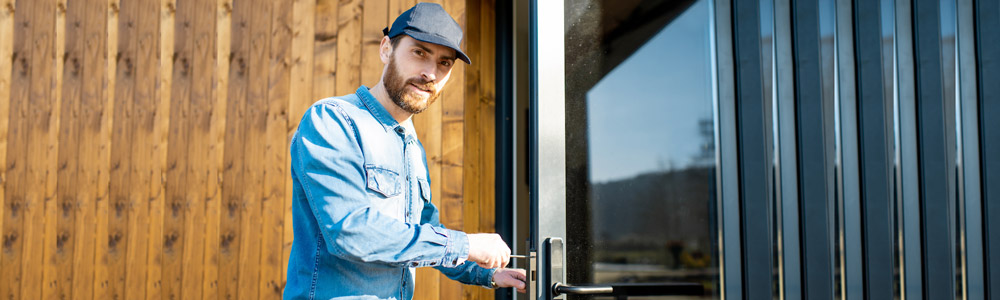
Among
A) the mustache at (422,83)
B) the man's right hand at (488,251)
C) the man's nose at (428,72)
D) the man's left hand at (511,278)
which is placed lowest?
the man's left hand at (511,278)

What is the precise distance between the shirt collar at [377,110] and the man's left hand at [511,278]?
19.4 inches

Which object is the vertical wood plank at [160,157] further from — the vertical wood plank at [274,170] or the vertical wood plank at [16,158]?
the vertical wood plank at [16,158]

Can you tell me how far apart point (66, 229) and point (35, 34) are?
89cm

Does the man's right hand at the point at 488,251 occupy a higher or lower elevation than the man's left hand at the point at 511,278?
higher

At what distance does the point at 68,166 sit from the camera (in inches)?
111

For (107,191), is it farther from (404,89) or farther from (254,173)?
(404,89)

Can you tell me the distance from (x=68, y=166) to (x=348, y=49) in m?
1.36

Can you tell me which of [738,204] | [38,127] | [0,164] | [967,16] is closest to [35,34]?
[38,127]

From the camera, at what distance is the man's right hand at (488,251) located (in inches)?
54.2

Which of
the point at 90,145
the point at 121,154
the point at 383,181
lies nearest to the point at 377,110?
the point at 383,181

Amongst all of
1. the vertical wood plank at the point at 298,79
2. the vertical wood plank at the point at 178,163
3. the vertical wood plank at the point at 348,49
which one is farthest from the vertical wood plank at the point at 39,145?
the vertical wood plank at the point at 348,49

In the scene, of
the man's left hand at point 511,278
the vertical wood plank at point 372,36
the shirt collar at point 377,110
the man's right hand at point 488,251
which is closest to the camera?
the man's right hand at point 488,251

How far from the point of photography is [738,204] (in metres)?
1.68

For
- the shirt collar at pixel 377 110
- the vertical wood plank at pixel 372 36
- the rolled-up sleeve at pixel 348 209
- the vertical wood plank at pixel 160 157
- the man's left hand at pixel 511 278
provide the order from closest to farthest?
the rolled-up sleeve at pixel 348 209
the shirt collar at pixel 377 110
the man's left hand at pixel 511 278
the vertical wood plank at pixel 372 36
the vertical wood plank at pixel 160 157
